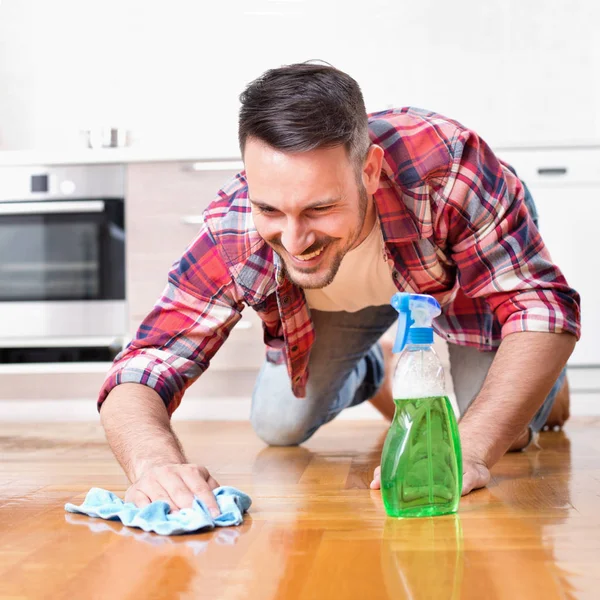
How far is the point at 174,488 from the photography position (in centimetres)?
112

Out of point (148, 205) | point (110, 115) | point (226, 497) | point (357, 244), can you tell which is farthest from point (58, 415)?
point (226, 497)

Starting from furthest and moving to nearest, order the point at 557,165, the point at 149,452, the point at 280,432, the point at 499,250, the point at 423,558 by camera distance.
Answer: the point at 557,165, the point at 280,432, the point at 499,250, the point at 149,452, the point at 423,558

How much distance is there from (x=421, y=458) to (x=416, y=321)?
6.6 inches

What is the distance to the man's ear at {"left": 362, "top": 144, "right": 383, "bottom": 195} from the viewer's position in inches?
54.4

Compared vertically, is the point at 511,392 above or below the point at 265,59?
below

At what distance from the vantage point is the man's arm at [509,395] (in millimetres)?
1300

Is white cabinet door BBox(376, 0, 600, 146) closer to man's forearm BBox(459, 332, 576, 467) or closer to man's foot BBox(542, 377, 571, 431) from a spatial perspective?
man's foot BBox(542, 377, 571, 431)

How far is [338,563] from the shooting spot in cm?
92

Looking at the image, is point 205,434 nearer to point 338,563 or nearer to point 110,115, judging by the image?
point 338,563

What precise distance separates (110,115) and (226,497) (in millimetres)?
2921

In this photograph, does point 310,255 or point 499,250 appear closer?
point 310,255

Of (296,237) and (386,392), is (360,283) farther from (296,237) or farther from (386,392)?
(386,392)

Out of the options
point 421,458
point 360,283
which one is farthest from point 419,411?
point 360,283

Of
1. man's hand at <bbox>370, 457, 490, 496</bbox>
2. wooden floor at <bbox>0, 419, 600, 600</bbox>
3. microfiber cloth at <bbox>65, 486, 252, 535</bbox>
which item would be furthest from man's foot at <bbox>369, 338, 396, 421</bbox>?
microfiber cloth at <bbox>65, 486, 252, 535</bbox>
